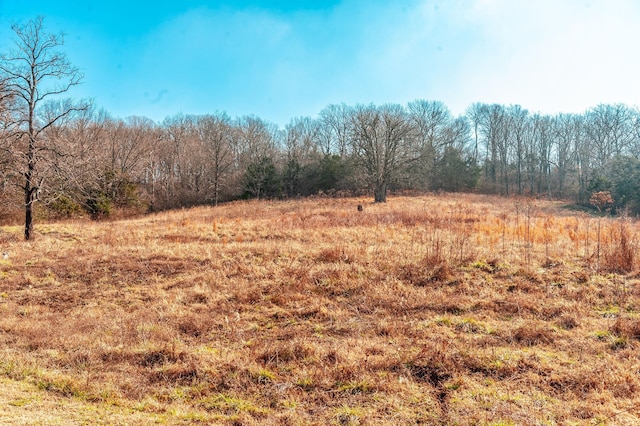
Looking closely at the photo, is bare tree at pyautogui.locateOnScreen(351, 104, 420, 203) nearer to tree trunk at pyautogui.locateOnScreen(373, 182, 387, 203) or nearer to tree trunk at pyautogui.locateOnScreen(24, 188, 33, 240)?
tree trunk at pyautogui.locateOnScreen(373, 182, 387, 203)

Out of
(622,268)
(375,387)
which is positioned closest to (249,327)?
(375,387)

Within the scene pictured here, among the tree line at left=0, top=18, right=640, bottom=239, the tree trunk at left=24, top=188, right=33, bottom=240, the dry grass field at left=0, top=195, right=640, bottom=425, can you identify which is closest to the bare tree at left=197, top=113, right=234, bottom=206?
the tree line at left=0, top=18, right=640, bottom=239

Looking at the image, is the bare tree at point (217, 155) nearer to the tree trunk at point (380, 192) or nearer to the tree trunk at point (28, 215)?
the tree trunk at point (380, 192)

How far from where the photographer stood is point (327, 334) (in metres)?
5.56

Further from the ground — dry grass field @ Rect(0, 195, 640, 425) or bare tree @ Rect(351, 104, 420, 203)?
bare tree @ Rect(351, 104, 420, 203)

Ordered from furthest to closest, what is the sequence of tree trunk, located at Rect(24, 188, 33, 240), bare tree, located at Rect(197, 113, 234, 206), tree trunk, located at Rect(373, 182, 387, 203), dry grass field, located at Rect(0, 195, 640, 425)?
1. bare tree, located at Rect(197, 113, 234, 206)
2. tree trunk, located at Rect(373, 182, 387, 203)
3. tree trunk, located at Rect(24, 188, 33, 240)
4. dry grass field, located at Rect(0, 195, 640, 425)

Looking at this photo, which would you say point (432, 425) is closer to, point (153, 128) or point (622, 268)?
point (622, 268)

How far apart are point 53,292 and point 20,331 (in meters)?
2.40

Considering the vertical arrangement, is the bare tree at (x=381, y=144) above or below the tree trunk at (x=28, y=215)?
above

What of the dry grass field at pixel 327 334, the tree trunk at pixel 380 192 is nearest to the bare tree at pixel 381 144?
the tree trunk at pixel 380 192

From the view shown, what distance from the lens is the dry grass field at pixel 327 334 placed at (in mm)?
3607

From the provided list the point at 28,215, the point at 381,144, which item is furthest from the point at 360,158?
the point at 28,215

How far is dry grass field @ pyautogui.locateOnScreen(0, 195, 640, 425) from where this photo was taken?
3.61m

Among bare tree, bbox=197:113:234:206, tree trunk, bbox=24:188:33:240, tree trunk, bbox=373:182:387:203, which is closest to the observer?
tree trunk, bbox=24:188:33:240
